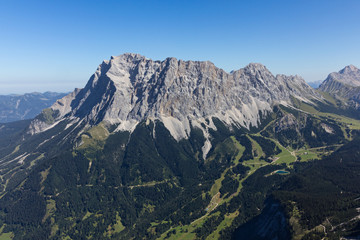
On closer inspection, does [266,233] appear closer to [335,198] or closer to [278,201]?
[278,201]

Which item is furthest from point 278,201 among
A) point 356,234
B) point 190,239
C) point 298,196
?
point 190,239

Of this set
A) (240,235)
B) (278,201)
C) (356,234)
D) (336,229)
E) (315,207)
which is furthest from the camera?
(240,235)

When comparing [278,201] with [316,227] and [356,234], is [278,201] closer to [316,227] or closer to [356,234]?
[316,227]

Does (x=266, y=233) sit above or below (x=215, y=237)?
above

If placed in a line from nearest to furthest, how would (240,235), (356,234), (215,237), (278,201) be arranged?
(356,234) < (278,201) < (240,235) < (215,237)

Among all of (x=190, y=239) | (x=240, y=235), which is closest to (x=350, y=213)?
(x=240, y=235)

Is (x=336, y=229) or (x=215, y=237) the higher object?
(x=336, y=229)

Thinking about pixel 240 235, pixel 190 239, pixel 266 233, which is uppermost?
pixel 266 233

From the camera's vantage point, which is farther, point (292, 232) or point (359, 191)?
point (359, 191)

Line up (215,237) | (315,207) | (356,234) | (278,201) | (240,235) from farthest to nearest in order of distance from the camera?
(215,237) → (240,235) → (278,201) → (315,207) → (356,234)
